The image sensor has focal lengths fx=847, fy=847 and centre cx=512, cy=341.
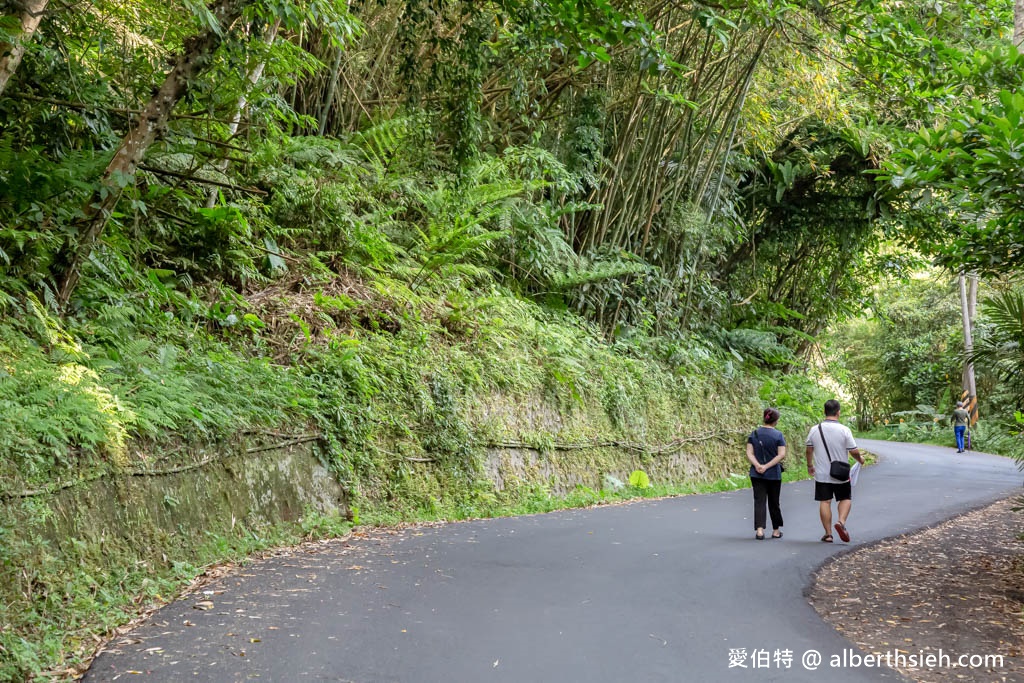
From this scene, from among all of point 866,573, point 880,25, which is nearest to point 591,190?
point 880,25

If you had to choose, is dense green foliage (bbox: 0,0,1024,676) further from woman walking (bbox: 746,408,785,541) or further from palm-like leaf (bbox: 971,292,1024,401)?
woman walking (bbox: 746,408,785,541)

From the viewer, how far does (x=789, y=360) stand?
2116cm

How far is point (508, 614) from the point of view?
18.6ft

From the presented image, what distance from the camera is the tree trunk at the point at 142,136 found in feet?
22.4

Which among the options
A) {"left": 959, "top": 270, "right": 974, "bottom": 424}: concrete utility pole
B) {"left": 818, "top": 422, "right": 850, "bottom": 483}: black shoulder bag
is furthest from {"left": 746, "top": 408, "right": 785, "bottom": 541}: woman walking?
{"left": 959, "top": 270, "right": 974, "bottom": 424}: concrete utility pole

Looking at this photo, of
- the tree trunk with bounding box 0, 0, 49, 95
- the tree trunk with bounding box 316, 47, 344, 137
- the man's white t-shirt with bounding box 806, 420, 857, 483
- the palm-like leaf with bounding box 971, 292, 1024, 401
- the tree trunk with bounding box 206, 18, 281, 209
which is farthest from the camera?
the tree trunk with bounding box 316, 47, 344, 137

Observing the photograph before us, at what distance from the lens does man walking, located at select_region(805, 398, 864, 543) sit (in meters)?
9.13

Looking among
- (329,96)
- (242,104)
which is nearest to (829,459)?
(242,104)

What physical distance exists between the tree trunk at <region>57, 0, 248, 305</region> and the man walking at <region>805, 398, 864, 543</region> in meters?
7.01

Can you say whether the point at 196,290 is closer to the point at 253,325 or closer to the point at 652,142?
the point at 253,325

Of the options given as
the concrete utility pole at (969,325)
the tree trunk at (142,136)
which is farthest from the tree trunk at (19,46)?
the concrete utility pole at (969,325)

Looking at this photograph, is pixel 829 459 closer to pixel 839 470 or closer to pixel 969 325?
pixel 839 470

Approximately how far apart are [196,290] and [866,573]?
7.56m

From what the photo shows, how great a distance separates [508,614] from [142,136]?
4.87 meters
